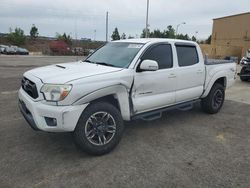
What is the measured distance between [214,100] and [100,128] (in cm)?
350

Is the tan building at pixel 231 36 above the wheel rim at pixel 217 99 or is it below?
above

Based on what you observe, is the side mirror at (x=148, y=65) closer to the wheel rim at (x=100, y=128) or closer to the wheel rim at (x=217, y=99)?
the wheel rim at (x=100, y=128)

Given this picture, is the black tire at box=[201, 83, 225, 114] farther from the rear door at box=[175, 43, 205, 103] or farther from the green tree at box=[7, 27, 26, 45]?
the green tree at box=[7, 27, 26, 45]

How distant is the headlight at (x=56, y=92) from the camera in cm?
349

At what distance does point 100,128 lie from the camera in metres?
3.92

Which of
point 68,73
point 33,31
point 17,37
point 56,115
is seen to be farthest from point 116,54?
point 33,31

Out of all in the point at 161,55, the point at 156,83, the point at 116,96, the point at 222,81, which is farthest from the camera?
the point at 222,81

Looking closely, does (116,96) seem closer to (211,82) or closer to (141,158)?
(141,158)

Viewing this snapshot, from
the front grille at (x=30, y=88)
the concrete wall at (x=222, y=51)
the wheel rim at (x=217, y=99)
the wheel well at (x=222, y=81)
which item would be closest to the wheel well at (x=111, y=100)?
the front grille at (x=30, y=88)

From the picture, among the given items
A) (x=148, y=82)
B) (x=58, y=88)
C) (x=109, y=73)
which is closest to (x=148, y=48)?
(x=148, y=82)

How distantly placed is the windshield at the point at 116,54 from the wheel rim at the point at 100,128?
0.95 m

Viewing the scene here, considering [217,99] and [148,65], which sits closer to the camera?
[148,65]

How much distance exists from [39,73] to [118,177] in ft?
6.47

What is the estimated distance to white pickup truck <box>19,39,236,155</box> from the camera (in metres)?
3.57
